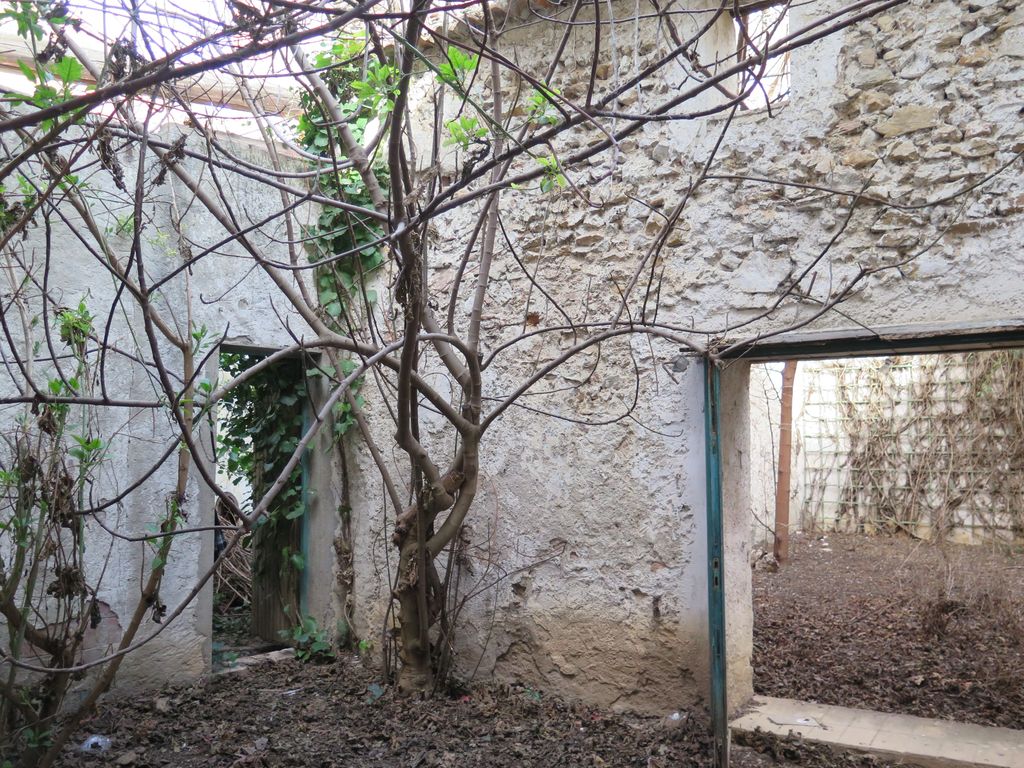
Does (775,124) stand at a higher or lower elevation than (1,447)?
higher

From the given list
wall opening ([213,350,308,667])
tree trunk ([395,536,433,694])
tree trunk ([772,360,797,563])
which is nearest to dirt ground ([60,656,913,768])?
tree trunk ([395,536,433,694])

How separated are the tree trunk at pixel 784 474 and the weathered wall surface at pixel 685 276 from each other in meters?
3.77

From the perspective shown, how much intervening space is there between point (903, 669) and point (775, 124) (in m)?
3.30

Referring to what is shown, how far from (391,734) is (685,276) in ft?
8.56

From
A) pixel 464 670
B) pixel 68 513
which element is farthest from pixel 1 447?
pixel 464 670

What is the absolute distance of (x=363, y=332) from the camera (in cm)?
502

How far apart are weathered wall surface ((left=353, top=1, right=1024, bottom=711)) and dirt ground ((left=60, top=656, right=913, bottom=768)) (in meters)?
0.20

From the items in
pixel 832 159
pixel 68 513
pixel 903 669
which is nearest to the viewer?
pixel 68 513

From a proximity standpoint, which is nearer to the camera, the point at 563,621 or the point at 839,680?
the point at 563,621

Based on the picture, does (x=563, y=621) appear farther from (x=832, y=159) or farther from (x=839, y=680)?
(x=832, y=159)

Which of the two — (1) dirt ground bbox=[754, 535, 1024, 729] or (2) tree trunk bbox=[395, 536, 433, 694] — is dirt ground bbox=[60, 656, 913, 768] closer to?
(2) tree trunk bbox=[395, 536, 433, 694]

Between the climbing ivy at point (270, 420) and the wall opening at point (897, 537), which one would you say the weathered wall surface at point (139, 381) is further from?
the wall opening at point (897, 537)

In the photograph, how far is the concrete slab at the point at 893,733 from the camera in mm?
3568

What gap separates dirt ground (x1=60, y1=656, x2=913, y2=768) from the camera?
3629 mm
